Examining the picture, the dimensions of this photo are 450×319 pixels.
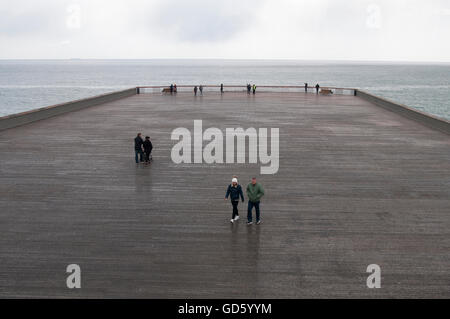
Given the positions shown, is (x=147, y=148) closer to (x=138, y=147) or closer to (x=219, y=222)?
(x=138, y=147)

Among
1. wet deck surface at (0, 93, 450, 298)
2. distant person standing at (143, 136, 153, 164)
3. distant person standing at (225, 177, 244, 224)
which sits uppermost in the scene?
distant person standing at (143, 136, 153, 164)

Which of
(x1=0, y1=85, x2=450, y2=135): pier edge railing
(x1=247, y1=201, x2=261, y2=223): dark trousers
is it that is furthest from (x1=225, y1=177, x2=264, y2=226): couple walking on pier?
(x1=0, y1=85, x2=450, y2=135): pier edge railing

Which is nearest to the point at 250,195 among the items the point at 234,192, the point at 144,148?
the point at 234,192

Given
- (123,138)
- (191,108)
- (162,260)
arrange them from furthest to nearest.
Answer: (191,108) < (123,138) < (162,260)

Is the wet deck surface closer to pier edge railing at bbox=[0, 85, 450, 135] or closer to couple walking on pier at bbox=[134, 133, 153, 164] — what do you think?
couple walking on pier at bbox=[134, 133, 153, 164]

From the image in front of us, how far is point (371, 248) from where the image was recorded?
8.93 m

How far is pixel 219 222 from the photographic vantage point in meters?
10.3

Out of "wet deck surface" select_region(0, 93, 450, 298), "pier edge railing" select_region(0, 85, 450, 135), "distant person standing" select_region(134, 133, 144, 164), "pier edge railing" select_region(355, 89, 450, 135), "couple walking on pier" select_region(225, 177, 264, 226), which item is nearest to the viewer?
"wet deck surface" select_region(0, 93, 450, 298)

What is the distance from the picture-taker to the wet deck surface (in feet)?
25.0

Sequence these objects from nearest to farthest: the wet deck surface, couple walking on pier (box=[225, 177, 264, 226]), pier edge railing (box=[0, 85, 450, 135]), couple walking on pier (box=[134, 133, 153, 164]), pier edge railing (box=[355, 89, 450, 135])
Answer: the wet deck surface < couple walking on pier (box=[225, 177, 264, 226]) < couple walking on pier (box=[134, 133, 153, 164]) < pier edge railing (box=[355, 89, 450, 135]) < pier edge railing (box=[0, 85, 450, 135])

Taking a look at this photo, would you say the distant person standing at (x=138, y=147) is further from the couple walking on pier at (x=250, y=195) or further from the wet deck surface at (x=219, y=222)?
the couple walking on pier at (x=250, y=195)
